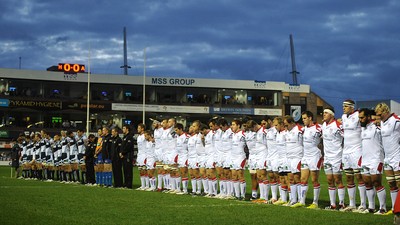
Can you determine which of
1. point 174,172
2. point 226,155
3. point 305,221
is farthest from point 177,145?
point 305,221

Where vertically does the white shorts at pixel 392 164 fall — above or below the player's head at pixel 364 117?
below

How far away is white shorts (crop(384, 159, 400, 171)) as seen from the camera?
13.4m

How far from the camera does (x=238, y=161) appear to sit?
1919 cm

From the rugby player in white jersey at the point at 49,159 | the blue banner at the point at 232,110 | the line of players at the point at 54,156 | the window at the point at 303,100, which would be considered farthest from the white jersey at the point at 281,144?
the window at the point at 303,100

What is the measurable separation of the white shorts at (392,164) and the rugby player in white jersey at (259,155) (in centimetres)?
481

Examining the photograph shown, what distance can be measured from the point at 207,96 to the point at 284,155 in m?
74.6

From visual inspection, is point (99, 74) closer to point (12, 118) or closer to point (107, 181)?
point (12, 118)

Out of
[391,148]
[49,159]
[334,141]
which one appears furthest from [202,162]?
[49,159]

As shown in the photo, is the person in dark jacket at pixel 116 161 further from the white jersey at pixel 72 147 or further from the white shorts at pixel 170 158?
the white jersey at pixel 72 147

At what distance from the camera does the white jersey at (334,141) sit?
15242 millimetres

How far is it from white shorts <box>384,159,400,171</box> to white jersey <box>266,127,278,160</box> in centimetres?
443

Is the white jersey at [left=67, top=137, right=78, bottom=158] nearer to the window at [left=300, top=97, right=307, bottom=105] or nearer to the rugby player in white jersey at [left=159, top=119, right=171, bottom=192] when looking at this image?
the rugby player in white jersey at [left=159, top=119, right=171, bottom=192]

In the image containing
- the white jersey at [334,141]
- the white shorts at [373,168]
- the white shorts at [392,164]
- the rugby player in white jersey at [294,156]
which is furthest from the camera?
the rugby player in white jersey at [294,156]

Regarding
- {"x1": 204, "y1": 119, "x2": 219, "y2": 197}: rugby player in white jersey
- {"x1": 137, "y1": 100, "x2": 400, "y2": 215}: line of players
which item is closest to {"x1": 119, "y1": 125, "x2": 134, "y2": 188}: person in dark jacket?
{"x1": 137, "y1": 100, "x2": 400, "y2": 215}: line of players
